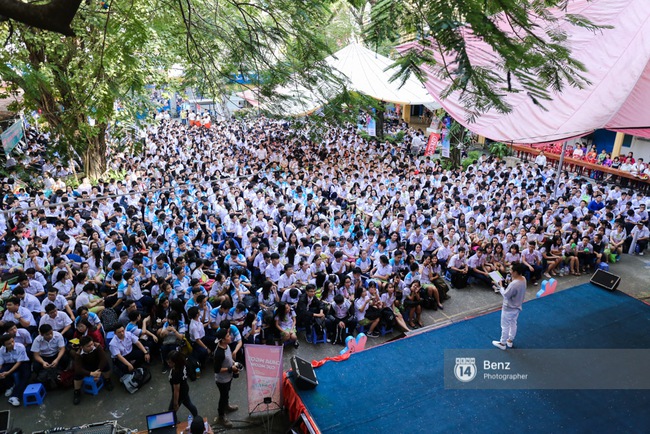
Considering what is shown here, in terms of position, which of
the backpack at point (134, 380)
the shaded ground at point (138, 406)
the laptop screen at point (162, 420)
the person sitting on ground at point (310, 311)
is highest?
the person sitting on ground at point (310, 311)

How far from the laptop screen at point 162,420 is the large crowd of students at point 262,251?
0.85 meters

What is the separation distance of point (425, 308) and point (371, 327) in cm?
143

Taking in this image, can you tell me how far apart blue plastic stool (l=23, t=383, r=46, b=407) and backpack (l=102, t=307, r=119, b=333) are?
3.42 ft

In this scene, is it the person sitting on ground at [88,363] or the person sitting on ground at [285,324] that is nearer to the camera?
the person sitting on ground at [88,363]

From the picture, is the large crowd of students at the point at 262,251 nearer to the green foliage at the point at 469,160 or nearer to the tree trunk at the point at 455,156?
the tree trunk at the point at 455,156

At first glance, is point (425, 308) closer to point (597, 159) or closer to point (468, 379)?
point (468, 379)

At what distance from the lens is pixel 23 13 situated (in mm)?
2381

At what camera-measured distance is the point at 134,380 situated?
575cm

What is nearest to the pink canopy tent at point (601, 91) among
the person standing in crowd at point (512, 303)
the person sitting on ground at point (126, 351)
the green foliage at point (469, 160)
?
the person standing in crowd at point (512, 303)

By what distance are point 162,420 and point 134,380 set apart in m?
1.50

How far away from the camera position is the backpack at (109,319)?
6219 millimetres

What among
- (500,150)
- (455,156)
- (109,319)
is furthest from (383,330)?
(500,150)

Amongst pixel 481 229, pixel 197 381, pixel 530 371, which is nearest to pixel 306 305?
pixel 197 381

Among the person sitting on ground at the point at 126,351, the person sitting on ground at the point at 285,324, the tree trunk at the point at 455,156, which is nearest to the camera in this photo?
the person sitting on ground at the point at 126,351
